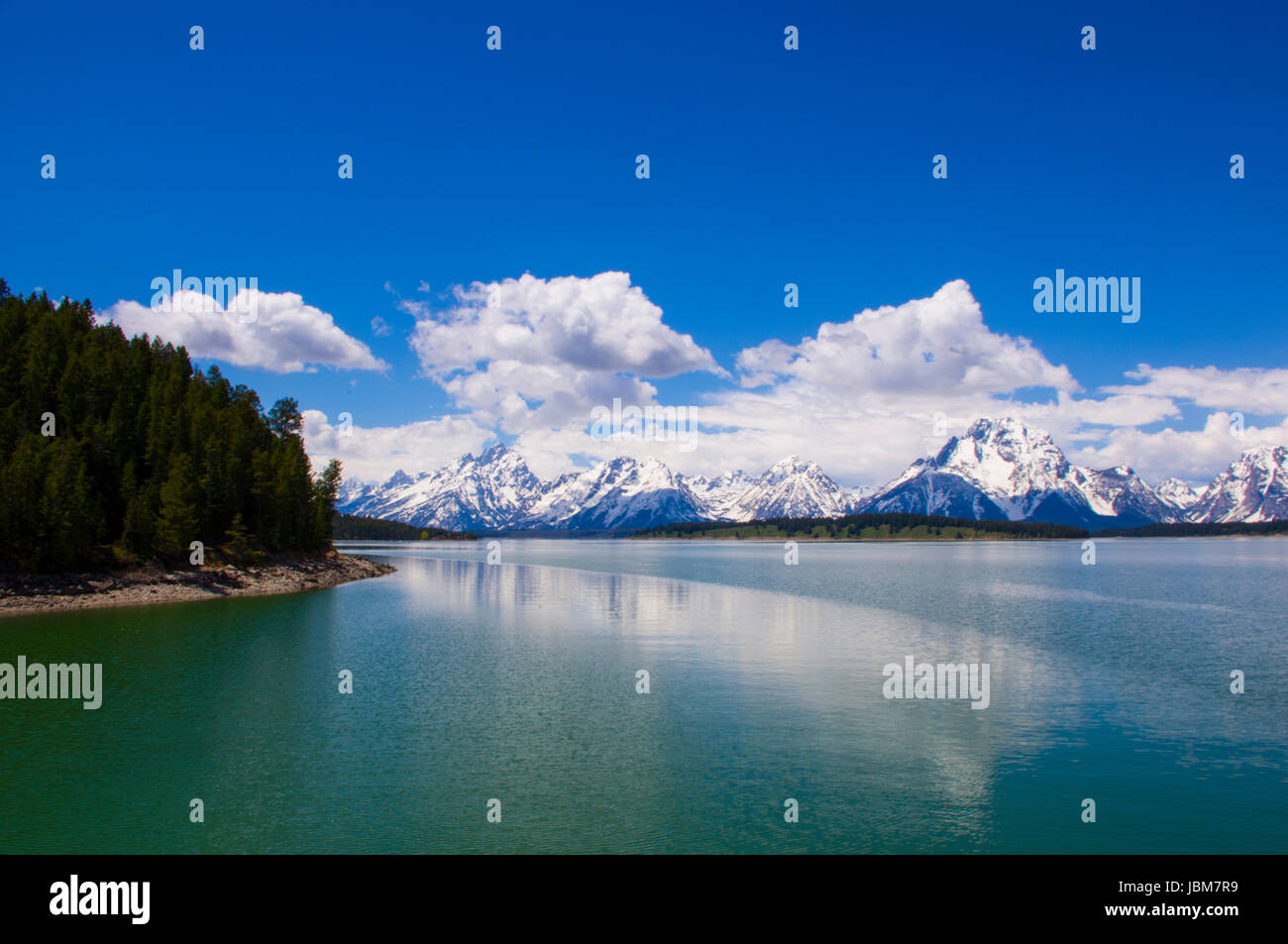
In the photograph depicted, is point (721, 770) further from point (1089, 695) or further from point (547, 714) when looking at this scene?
point (1089, 695)

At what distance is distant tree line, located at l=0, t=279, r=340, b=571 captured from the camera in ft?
285

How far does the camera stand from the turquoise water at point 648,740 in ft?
82.5

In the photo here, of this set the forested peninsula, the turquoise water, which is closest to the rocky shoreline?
the forested peninsula

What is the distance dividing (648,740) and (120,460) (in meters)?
106

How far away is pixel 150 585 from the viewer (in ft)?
303

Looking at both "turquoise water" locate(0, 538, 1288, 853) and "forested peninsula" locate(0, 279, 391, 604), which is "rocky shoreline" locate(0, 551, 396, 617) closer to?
"forested peninsula" locate(0, 279, 391, 604)

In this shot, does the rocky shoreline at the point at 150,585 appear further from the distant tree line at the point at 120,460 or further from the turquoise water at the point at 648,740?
the turquoise water at the point at 648,740

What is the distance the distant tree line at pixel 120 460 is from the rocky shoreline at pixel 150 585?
304cm

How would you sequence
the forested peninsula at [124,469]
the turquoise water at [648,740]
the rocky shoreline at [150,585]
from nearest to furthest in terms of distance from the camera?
the turquoise water at [648,740] → the rocky shoreline at [150,585] → the forested peninsula at [124,469]

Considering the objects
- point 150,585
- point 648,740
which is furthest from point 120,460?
point 648,740

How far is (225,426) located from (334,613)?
192ft

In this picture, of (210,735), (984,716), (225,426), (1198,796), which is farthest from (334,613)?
(1198,796)

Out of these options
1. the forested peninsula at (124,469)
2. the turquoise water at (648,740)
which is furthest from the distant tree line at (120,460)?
the turquoise water at (648,740)
